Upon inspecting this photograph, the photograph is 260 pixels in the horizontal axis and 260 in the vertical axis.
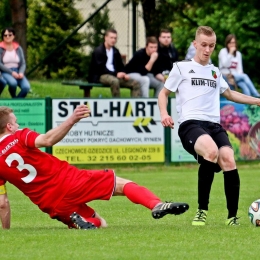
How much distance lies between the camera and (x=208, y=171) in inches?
360

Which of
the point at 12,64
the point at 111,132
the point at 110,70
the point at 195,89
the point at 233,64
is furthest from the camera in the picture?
the point at 233,64

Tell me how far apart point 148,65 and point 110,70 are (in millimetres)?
790

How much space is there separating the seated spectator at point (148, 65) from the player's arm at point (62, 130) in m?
11.0

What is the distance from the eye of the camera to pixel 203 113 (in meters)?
9.03

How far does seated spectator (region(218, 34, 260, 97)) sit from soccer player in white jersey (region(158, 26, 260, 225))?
10322 mm

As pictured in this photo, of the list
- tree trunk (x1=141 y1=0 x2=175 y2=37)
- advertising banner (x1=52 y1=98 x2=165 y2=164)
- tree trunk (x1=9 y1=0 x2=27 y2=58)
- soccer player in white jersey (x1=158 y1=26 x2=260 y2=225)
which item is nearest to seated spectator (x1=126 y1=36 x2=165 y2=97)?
advertising banner (x1=52 y1=98 x2=165 y2=164)

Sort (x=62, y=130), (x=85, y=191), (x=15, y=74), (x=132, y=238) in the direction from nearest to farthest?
(x=132, y=238), (x=62, y=130), (x=85, y=191), (x=15, y=74)

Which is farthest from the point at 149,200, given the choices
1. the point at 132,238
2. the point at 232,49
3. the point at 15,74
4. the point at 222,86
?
the point at 232,49

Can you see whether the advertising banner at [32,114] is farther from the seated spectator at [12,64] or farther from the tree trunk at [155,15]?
the tree trunk at [155,15]

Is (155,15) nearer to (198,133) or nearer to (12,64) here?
(12,64)

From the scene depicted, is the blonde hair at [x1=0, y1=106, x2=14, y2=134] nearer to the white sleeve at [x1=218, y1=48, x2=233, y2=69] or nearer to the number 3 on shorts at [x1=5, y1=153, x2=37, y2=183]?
the number 3 on shorts at [x1=5, y1=153, x2=37, y2=183]

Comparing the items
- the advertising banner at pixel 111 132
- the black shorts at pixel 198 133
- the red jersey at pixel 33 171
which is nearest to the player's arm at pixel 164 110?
the black shorts at pixel 198 133

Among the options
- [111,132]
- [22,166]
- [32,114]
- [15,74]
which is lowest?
[111,132]

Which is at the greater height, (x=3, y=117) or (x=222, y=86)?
(x=222, y=86)
